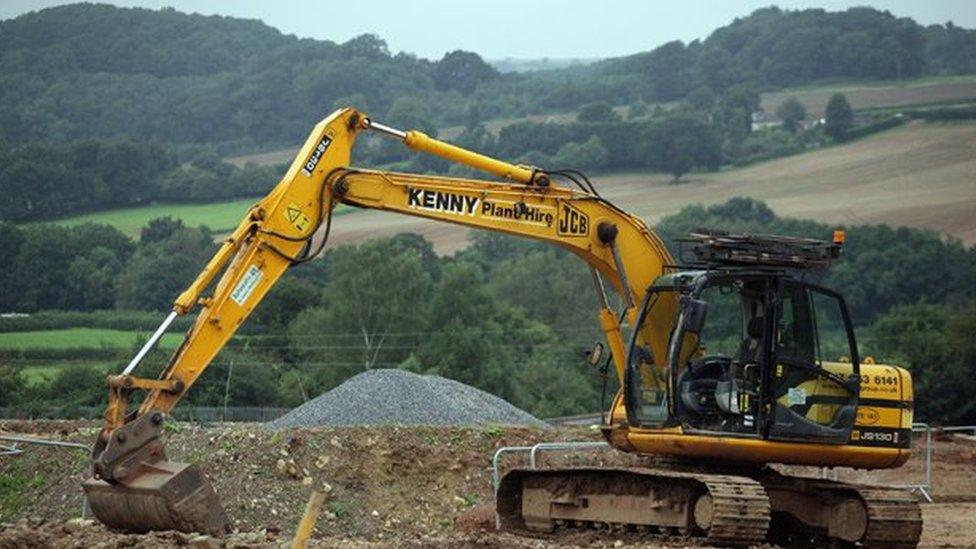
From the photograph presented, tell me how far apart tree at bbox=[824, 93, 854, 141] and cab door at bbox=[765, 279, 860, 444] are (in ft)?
284

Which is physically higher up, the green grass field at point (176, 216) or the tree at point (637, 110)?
the tree at point (637, 110)

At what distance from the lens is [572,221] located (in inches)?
787

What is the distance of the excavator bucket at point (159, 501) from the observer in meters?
17.3

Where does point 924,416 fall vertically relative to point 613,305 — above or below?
below

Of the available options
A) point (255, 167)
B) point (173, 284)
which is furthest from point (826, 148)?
point (173, 284)

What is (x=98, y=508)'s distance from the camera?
17641mm

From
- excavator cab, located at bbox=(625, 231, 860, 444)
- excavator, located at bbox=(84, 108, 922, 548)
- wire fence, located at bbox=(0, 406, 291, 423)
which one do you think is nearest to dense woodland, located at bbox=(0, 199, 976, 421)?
wire fence, located at bbox=(0, 406, 291, 423)

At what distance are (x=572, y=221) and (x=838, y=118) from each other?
87680 mm

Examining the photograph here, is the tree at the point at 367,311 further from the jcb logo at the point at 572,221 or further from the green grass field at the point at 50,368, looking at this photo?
the jcb logo at the point at 572,221

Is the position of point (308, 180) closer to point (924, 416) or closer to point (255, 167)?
point (924, 416)

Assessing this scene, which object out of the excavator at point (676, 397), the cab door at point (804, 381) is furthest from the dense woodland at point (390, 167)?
the cab door at point (804, 381)

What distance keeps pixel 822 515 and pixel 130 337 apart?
3503 centimetres

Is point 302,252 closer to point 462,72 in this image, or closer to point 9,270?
point 9,270

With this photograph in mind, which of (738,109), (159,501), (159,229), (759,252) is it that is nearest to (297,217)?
(159,501)
